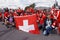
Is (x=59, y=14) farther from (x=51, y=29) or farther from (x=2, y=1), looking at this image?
(x=2, y=1)

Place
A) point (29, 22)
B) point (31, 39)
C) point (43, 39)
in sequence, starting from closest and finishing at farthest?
1. point (31, 39)
2. point (43, 39)
3. point (29, 22)

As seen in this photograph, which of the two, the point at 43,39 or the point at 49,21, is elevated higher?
the point at 43,39

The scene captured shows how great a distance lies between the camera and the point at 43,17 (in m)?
7.25

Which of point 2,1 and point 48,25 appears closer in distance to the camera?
point 48,25

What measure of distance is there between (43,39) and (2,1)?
6.60 meters

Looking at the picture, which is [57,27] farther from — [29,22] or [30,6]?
[30,6]

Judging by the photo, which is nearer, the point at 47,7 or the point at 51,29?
the point at 51,29

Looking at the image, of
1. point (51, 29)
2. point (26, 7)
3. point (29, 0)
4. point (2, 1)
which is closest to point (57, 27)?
point (51, 29)

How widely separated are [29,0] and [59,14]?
216 centimetres

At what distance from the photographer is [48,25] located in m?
6.36

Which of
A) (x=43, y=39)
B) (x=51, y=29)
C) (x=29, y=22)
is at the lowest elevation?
(x=51, y=29)

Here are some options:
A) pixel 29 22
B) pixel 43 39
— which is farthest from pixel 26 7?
pixel 43 39

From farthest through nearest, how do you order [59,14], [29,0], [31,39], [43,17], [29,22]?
[29,0] → [43,17] → [59,14] → [29,22] → [31,39]

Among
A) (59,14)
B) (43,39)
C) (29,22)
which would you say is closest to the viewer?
(43,39)
